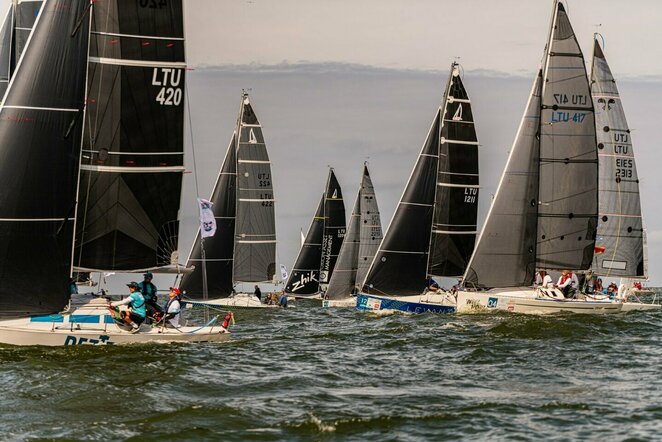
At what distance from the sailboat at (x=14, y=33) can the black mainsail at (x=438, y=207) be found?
1705 cm

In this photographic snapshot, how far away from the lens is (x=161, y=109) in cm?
2775

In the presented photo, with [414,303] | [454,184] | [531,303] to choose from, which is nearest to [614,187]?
[454,184]

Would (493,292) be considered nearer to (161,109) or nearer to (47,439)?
(161,109)

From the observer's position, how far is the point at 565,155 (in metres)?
38.3

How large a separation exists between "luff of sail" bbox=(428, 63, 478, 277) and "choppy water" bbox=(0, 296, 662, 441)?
1588 cm

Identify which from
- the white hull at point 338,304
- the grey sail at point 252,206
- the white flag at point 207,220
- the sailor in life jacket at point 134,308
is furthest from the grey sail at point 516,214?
the white hull at point 338,304

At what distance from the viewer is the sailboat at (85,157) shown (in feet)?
80.3

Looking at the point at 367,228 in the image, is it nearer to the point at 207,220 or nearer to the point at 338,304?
the point at 338,304

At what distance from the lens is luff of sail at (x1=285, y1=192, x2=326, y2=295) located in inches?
2795

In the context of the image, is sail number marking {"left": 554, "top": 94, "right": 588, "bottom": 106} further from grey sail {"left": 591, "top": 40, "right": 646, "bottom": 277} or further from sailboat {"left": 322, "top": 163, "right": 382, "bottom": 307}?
sailboat {"left": 322, "top": 163, "right": 382, "bottom": 307}

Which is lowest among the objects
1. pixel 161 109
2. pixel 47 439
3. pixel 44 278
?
pixel 47 439

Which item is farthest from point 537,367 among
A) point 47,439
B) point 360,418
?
point 47,439

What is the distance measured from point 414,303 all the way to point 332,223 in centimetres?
2869

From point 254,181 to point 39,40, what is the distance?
103ft
